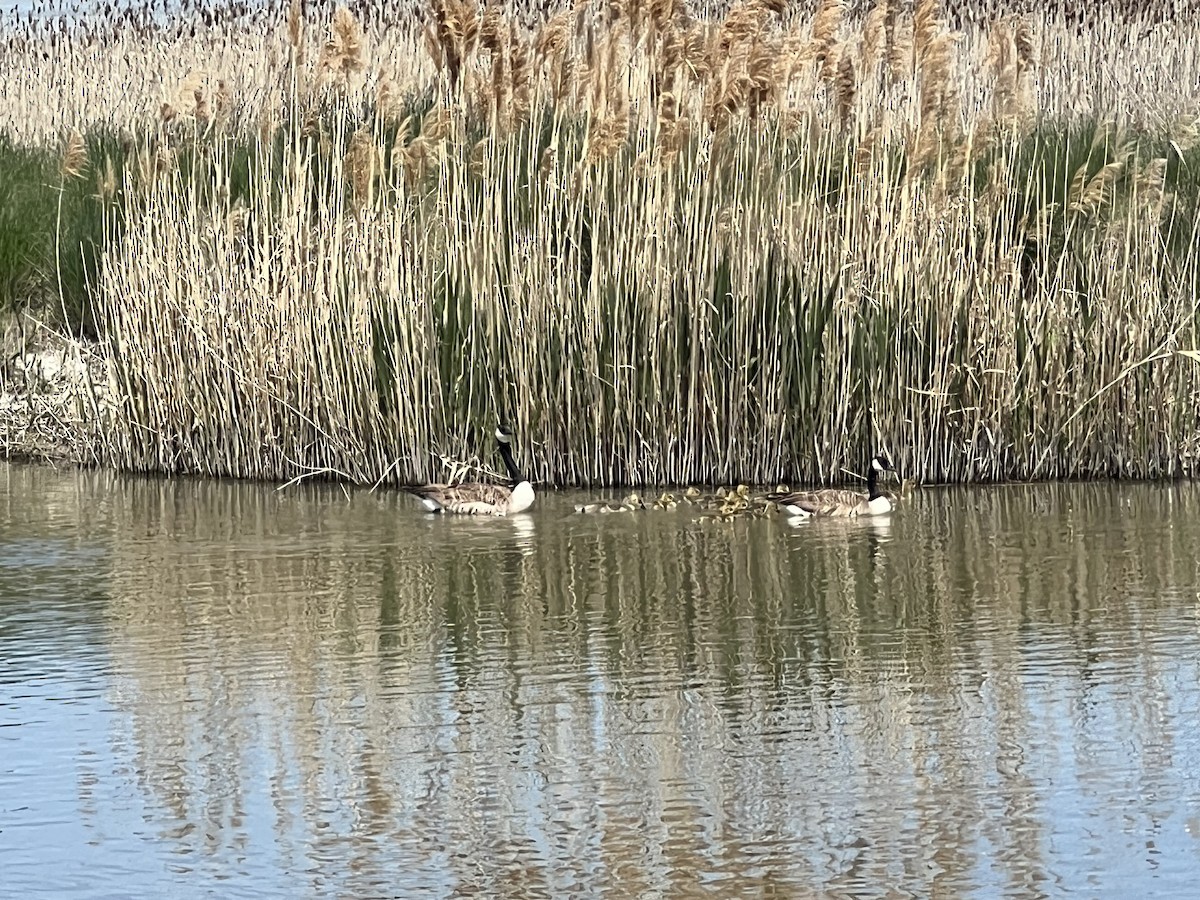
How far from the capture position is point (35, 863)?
5125 millimetres

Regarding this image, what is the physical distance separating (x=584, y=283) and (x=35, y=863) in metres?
6.80

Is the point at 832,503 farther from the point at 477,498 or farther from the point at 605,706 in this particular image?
the point at 605,706

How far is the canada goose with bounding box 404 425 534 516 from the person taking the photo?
10469 mm

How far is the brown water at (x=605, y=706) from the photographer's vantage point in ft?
16.6

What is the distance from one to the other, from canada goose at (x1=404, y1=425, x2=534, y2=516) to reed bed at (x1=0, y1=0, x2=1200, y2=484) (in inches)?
32.6

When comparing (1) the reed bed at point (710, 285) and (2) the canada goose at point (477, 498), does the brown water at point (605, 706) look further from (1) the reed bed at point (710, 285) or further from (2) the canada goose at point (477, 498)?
(1) the reed bed at point (710, 285)

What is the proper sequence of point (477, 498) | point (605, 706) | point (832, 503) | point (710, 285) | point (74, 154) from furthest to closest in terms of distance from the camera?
point (74, 154)
point (710, 285)
point (477, 498)
point (832, 503)
point (605, 706)

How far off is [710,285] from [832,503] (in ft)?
5.63

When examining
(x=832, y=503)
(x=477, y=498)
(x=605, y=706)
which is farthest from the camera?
(x=477, y=498)

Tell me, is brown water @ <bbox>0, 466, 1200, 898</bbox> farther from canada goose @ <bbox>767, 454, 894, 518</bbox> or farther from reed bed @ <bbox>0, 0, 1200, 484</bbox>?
reed bed @ <bbox>0, 0, 1200, 484</bbox>

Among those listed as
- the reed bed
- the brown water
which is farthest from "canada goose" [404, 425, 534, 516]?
the reed bed

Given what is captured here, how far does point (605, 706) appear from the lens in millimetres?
6551

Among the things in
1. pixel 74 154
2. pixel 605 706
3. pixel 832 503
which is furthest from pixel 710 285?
pixel 605 706

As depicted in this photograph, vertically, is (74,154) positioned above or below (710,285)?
above
